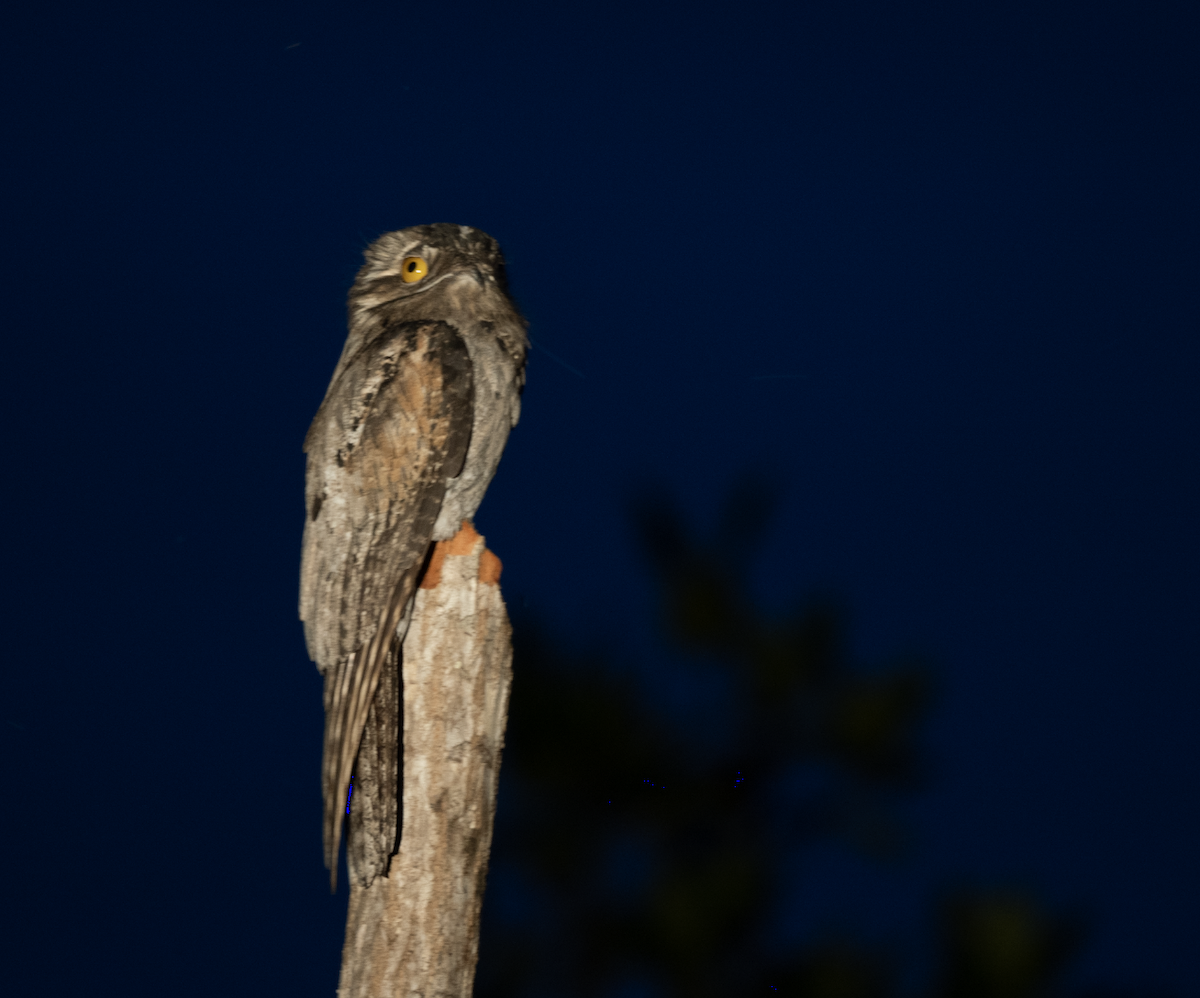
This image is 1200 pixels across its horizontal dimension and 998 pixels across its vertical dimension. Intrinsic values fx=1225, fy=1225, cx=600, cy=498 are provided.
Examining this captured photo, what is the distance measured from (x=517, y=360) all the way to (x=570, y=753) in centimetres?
165

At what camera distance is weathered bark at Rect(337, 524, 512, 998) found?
2623 mm

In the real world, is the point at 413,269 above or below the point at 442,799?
above

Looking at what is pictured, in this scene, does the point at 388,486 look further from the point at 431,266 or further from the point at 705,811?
the point at 705,811

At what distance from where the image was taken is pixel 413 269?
2936mm

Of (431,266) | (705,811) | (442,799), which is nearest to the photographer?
(442,799)

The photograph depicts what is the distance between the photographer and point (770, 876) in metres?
4.08

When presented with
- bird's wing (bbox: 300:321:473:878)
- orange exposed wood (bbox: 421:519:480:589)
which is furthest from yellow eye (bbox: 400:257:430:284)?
orange exposed wood (bbox: 421:519:480:589)

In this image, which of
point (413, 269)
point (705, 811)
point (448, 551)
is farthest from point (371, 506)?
point (705, 811)

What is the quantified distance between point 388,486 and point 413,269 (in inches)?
22.5

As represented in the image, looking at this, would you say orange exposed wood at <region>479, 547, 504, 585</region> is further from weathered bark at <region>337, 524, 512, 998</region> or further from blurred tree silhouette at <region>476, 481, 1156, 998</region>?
blurred tree silhouette at <region>476, 481, 1156, 998</region>

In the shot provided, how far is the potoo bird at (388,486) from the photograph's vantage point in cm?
264

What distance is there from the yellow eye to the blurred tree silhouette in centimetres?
154

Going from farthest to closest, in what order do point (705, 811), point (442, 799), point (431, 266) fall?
1. point (705, 811)
2. point (431, 266)
3. point (442, 799)

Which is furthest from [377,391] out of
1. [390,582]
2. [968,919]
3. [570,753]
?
[968,919]
